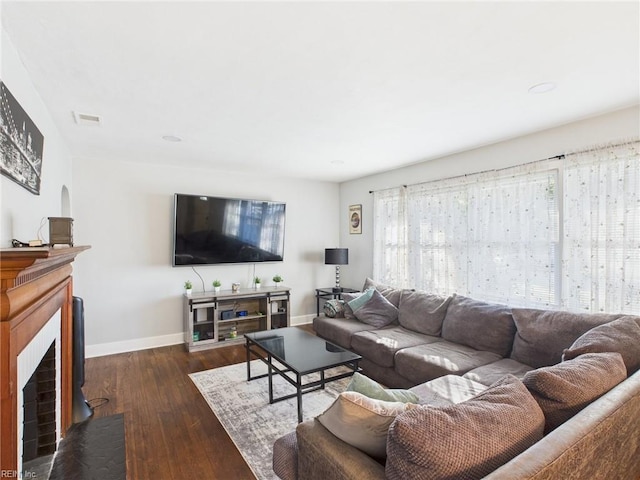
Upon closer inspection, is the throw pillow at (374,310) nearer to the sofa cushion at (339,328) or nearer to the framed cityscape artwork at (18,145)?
the sofa cushion at (339,328)

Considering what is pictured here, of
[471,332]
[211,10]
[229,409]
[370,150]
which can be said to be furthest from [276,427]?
[370,150]

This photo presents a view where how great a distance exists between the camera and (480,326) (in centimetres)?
301

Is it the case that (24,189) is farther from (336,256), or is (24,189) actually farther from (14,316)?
(336,256)

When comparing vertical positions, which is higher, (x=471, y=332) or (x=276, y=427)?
(x=471, y=332)

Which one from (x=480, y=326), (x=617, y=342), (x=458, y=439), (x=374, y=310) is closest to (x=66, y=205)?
(x=374, y=310)

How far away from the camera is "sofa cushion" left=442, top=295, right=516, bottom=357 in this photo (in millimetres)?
2869

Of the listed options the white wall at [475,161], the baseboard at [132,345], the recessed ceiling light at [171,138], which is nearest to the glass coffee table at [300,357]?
the baseboard at [132,345]

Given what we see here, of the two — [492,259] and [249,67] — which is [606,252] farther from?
[249,67]

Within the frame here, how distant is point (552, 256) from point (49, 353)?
4.05 m

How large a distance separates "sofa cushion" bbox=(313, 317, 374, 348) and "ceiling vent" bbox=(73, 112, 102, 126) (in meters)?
3.09

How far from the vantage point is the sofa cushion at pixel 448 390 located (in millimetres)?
2074

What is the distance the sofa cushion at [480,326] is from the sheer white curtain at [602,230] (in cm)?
60

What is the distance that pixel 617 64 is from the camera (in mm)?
1978

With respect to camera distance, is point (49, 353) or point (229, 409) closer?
point (49, 353)
